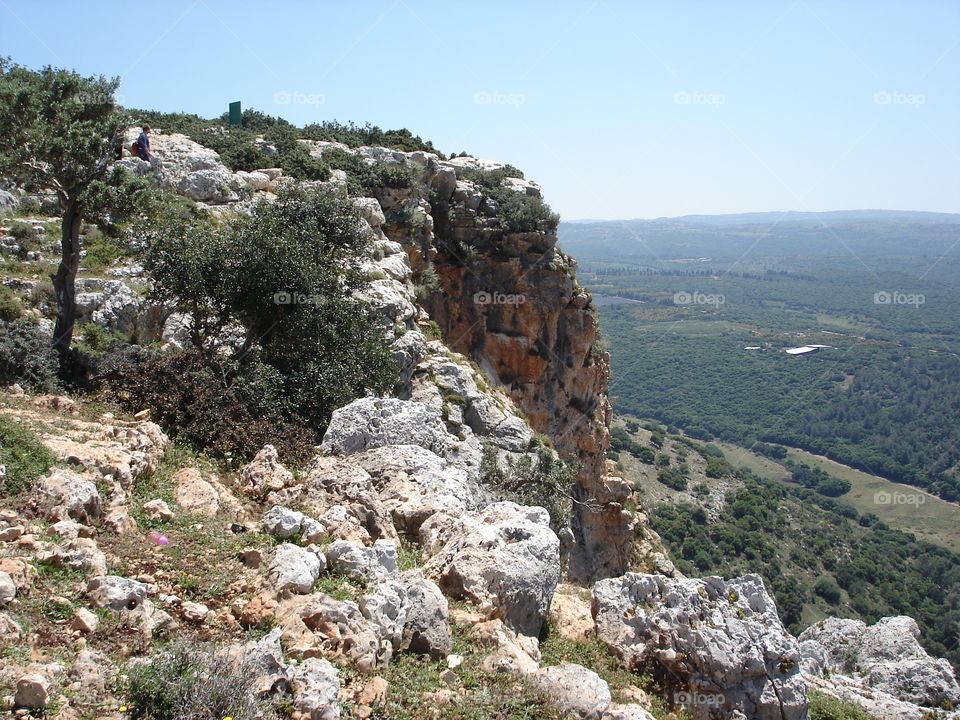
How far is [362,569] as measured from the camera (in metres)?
7.42

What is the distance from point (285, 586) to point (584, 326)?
2301 cm

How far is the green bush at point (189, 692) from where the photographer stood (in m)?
4.58

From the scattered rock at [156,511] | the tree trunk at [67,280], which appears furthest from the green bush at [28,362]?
the scattered rock at [156,511]

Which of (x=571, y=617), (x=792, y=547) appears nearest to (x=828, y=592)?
(x=792, y=547)

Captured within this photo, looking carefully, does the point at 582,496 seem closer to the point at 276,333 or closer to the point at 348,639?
the point at 276,333

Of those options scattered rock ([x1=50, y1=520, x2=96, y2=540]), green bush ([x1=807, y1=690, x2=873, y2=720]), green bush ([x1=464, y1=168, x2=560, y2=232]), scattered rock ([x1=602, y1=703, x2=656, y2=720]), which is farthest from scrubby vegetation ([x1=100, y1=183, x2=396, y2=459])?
green bush ([x1=464, y1=168, x2=560, y2=232])

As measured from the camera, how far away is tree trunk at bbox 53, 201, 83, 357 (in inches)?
489

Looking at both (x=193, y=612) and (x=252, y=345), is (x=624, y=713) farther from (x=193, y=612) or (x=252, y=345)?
(x=252, y=345)

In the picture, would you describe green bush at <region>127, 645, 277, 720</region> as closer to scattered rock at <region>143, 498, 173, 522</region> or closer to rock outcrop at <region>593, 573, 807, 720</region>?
scattered rock at <region>143, 498, 173, 522</region>

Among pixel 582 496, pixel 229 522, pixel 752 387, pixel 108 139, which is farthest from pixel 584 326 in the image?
pixel 752 387

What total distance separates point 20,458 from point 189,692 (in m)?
4.13

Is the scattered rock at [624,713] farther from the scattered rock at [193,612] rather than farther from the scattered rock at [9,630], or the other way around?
the scattered rock at [9,630]

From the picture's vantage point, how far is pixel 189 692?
15.3 feet

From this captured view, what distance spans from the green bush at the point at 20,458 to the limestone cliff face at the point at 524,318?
18.8 m
